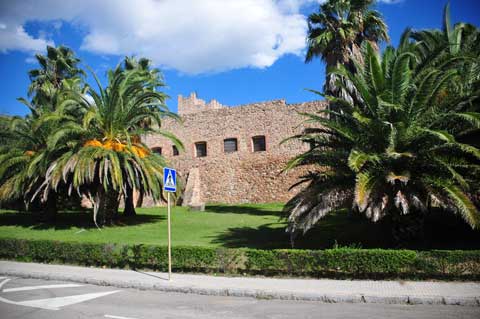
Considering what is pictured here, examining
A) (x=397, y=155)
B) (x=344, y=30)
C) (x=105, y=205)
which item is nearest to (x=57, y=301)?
(x=397, y=155)

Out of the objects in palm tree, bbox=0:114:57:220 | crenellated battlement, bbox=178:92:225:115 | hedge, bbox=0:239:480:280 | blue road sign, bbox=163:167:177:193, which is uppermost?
crenellated battlement, bbox=178:92:225:115

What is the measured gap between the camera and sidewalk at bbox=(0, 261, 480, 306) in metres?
6.45

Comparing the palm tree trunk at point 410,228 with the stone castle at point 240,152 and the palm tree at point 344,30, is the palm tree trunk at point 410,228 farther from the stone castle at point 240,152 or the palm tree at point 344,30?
the stone castle at point 240,152

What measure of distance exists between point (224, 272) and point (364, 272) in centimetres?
328

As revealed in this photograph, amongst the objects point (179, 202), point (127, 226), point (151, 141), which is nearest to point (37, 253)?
point (127, 226)

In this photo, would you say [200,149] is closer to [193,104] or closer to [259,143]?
[259,143]

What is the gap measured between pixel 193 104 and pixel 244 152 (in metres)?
20.1

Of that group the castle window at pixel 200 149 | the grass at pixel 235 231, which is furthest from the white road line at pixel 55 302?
the castle window at pixel 200 149

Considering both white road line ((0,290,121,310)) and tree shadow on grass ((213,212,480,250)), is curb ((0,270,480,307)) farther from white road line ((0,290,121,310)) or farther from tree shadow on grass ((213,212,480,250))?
tree shadow on grass ((213,212,480,250))

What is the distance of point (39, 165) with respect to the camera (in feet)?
53.8

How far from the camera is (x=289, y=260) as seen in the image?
27.5 feet

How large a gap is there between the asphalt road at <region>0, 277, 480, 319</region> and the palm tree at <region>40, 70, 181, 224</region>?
326 inches

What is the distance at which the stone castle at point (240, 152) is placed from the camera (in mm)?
25656

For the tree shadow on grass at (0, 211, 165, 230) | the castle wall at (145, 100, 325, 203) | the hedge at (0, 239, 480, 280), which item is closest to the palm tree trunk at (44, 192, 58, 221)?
the tree shadow on grass at (0, 211, 165, 230)
